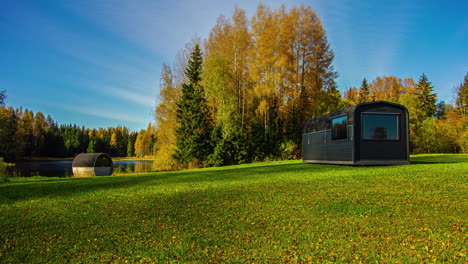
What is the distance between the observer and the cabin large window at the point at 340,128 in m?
14.4

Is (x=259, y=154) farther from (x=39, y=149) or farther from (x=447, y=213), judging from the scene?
(x=39, y=149)

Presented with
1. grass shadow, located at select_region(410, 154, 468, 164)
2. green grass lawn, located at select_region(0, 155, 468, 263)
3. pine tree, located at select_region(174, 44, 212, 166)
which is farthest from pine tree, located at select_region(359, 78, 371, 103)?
green grass lawn, located at select_region(0, 155, 468, 263)

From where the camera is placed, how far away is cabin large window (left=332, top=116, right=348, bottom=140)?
14414 mm

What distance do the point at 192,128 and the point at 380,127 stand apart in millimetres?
15947

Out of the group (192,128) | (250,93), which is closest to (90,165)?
(192,128)

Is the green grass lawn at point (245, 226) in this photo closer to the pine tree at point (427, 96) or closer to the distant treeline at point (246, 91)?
the distant treeline at point (246, 91)

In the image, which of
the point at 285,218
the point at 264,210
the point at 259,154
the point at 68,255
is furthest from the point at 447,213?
the point at 259,154

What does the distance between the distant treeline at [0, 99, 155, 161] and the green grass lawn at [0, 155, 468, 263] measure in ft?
A: 108

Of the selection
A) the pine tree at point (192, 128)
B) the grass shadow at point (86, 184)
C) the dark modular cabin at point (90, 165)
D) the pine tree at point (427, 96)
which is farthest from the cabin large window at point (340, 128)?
the pine tree at point (427, 96)

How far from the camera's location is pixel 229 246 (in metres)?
4.01

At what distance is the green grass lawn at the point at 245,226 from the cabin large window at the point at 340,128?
263 inches

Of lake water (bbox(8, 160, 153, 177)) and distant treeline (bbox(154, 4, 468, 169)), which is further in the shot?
lake water (bbox(8, 160, 153, 177))

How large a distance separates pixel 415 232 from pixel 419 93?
162ft

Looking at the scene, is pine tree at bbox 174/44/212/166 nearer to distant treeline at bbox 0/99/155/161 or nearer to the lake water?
the lake water
